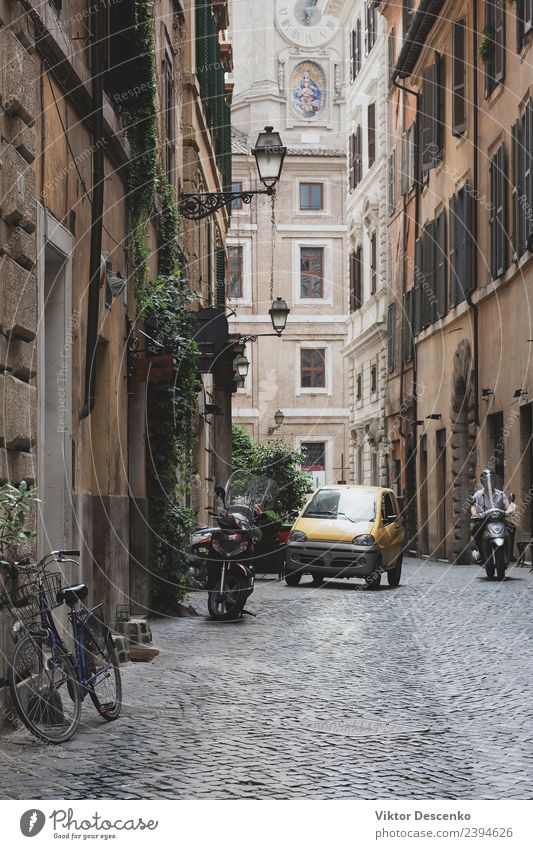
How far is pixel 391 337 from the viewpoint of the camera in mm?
37250

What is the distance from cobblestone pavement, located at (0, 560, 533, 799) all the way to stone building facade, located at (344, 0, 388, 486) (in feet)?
85.9

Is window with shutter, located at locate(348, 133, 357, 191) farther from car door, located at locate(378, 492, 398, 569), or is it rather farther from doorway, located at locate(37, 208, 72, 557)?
doorway, located at locate(37, 208, 72, 557)

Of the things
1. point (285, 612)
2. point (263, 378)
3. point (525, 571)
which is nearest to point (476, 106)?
point (525, 571)

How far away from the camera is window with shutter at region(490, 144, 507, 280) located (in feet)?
75.2

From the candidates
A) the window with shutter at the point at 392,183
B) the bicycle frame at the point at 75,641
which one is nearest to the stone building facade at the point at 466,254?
the window with shutter at the point at 392,183

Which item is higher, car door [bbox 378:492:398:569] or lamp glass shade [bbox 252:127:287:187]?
lamp glass shade [bbox 252:127:287:187]

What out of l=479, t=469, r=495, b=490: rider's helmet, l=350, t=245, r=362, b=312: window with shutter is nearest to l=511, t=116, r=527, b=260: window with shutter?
l=479, t=469, r=495, b=490: rider's helmet

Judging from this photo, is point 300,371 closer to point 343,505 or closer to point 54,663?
point 343,505

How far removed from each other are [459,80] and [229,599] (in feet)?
53.5

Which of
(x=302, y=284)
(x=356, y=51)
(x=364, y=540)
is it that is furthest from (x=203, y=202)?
(x=302, y=284)

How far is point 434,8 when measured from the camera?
29.1m

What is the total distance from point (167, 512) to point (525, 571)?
874cm

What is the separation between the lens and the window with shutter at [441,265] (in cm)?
2874
